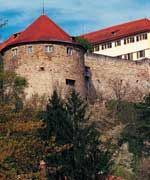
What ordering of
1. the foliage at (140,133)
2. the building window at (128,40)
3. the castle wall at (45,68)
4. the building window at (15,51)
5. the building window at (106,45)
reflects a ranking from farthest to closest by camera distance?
1. the building window at (106,45)
2. the building window at (128,40)
3. the building window at (15,51)
4. the castle wall at (45,68)
5. the foliage at (140,133)

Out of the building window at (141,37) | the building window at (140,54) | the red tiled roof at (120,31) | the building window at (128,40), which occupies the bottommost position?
the building window at (140,54)

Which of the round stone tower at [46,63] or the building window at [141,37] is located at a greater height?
the building window at [141,37]

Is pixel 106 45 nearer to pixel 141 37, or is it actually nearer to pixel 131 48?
pixel 131 48

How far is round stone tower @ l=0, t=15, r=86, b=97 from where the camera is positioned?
2170 inches

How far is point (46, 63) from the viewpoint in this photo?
55.3 metres

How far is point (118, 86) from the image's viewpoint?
62.3 metres

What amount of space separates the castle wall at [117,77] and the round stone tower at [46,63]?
357cm

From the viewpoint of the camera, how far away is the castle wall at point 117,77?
199 feet

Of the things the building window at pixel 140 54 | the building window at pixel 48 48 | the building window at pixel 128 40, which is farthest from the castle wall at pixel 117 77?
the building window at pixel 128 40

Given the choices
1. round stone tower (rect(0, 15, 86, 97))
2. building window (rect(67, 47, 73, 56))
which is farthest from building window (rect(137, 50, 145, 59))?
building window (rect(67, 47, 73, 56))

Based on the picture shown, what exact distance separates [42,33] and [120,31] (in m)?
20.3

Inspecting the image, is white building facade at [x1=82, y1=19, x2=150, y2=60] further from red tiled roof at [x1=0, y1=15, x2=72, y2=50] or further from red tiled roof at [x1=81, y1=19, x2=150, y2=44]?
red tiled roof at [x1=0, y1=15, x2=72, y2=50]

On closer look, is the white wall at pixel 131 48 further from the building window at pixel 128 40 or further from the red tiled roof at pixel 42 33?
the red tiled roof at pixel 42 33

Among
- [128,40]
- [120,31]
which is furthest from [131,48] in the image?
[120,31]
